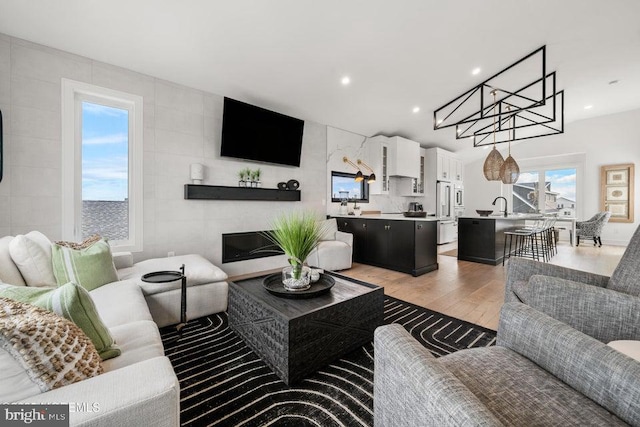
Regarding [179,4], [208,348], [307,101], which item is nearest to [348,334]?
[208,348]

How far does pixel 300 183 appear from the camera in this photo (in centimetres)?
464

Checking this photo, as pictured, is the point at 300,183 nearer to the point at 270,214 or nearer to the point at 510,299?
the point at 270,214

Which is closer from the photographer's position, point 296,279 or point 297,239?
point 297,239

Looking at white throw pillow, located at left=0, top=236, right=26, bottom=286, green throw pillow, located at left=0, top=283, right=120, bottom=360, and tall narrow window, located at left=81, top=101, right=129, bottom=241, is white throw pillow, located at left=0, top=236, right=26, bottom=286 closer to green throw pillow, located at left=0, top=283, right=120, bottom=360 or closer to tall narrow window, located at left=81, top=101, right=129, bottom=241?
green throw pillow, located at left=0, top=283, right=120, bottom=360

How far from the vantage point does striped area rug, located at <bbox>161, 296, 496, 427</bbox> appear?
1312 millimetres

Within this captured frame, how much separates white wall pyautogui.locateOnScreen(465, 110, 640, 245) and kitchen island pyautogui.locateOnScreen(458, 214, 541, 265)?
3.55m

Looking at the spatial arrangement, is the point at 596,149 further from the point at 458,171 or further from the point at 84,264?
the point at 84,264

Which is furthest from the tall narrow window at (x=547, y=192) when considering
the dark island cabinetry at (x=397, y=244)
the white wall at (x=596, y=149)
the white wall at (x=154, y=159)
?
the white wall at (x=154, y=159)

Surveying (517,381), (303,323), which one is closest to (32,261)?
(303,323)

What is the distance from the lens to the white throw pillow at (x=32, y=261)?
68.5 inches

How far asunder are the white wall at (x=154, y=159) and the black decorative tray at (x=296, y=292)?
1.88 meters

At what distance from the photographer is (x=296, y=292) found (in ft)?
6.06

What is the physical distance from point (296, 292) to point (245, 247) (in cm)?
242

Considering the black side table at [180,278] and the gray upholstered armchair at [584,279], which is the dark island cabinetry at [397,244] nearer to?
the gray upholstered armchair at [584,279]
